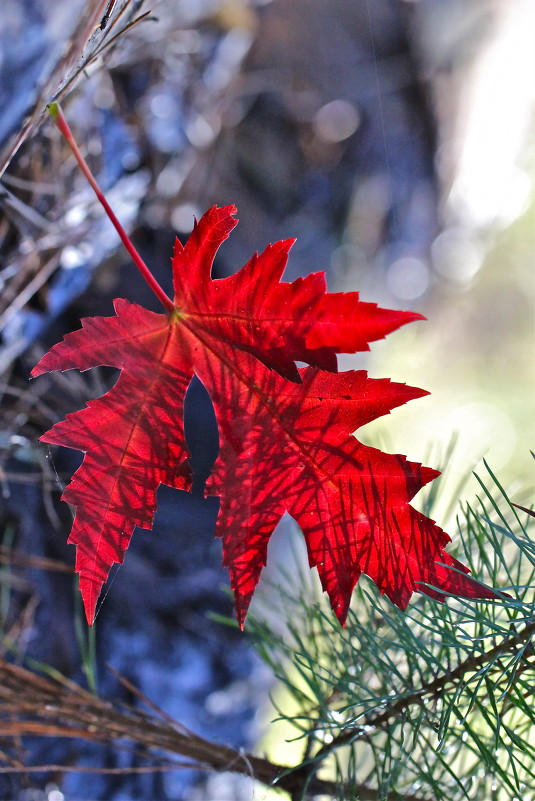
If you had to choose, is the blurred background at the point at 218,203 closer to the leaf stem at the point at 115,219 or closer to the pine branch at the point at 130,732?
the leaf stem at the point at 115,219

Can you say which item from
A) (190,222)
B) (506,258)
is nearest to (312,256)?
(190,222)

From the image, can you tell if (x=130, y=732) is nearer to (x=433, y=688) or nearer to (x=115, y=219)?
(x=433, y=688)

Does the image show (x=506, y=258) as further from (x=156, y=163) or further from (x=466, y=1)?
(x=156, y=163)

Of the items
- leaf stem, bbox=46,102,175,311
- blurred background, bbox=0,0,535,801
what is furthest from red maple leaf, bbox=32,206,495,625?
blurred background, bbox=0,0,535,801

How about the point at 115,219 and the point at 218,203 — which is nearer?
the point at 115,219

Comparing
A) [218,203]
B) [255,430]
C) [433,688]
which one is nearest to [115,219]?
[255,430]

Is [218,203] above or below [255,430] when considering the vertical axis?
above

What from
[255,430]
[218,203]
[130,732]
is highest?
[218,203]
